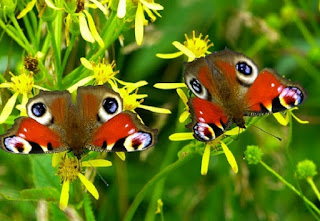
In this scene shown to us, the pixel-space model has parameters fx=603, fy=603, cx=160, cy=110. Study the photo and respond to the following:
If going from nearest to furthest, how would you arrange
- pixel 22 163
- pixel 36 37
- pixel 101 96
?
pixel 101 96 → pixel 36 37 → pixel 22 163

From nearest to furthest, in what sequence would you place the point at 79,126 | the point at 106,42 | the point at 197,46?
the point at 79,126 < the point at 106,42 < the point at 197,46

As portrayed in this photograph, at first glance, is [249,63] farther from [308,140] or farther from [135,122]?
[308,140]

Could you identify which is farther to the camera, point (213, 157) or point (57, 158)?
point (213, 157)

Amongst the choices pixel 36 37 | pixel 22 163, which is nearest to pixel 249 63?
pixel 36 37

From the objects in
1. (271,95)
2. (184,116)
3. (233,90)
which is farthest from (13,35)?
(271,95)

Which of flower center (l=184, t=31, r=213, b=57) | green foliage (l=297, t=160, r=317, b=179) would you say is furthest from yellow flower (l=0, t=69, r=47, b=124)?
green foliage (l=297, t=160, r=317, b=179)

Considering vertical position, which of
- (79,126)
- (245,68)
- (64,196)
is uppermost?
(245,68)

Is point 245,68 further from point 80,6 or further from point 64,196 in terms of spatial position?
point 64,196
